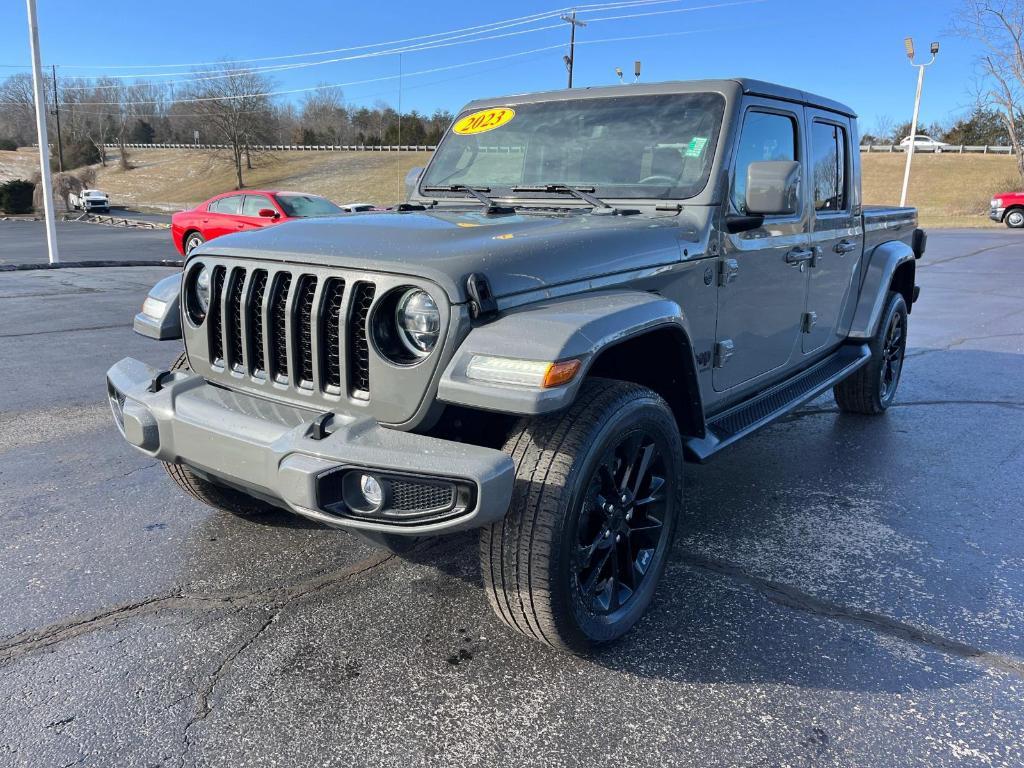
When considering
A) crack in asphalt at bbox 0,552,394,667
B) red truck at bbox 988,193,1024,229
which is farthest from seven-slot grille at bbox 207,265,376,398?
red truck at bbox 988,193,1024,229

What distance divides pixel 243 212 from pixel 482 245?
14.4m

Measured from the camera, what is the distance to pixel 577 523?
2.38m

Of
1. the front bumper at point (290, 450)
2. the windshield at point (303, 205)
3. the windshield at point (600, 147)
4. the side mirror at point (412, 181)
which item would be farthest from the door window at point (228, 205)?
the front bumper at point (290, 450)

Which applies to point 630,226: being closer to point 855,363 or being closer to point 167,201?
point 855,363

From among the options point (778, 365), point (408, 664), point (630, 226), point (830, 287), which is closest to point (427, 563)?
point (408, 664)

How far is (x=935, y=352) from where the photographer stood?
7.95 metres

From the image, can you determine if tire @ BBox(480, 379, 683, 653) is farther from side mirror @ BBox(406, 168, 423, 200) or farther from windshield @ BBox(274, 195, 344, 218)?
windshield @ BBox(274, 195, 344, 218)

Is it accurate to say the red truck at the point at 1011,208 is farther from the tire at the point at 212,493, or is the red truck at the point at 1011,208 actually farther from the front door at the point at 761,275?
the tire at the point at 212,493

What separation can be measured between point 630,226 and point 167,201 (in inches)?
2445

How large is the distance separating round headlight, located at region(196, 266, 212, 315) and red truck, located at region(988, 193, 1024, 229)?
3082 cm

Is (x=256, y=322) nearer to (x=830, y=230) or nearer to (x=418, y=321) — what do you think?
(x=418, y=321)

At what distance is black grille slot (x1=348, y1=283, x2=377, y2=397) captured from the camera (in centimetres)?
244

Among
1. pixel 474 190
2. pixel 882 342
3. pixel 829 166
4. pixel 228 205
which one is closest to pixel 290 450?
pixel 474 190

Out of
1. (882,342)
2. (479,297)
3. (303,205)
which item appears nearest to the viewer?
(479,297)
